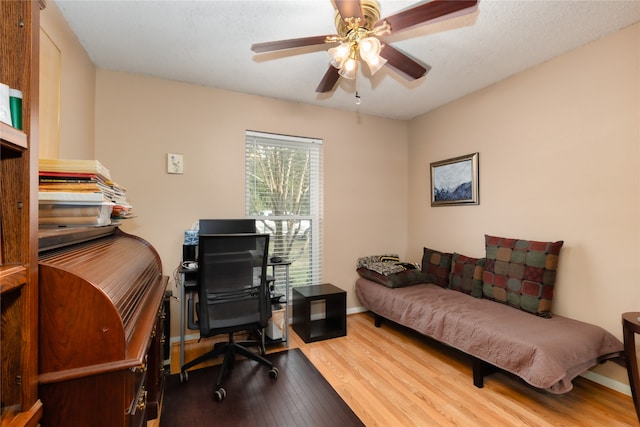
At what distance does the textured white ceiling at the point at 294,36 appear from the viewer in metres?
1.86

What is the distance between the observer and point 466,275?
117 inches

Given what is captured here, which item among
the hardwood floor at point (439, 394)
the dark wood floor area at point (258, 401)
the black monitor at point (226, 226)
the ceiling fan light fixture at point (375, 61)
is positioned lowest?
the dark wood floor area at point (258, 401)

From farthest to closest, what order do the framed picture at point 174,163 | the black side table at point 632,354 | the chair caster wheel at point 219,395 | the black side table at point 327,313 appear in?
the black side table at point 327,313
the framed picture at point 174,163
the chair caster wheel at point 219,395
the black side table at point 632,354

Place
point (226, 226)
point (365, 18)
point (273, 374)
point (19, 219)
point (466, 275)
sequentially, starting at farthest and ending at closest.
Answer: point (466, 275)
point (226, 226)
point (273, 374)
point (365, 18)
point (19, 219)

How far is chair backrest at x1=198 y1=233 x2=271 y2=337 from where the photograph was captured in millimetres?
2100

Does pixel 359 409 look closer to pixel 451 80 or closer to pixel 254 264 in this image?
pixel 254 264

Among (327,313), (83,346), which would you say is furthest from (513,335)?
(83,346)

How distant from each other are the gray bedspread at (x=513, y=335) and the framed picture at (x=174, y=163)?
258 centimetres

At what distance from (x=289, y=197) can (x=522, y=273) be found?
2405 millimetres

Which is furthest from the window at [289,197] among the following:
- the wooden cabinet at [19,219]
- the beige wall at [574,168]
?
the wooden cabinet at [19,219]

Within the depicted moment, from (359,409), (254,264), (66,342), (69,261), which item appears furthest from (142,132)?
(359,409)

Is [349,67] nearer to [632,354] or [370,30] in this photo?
[370,30]

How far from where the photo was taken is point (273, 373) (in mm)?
2289

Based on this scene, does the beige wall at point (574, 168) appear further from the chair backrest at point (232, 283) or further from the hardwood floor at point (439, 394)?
the chair backrest at point (232, 283)
